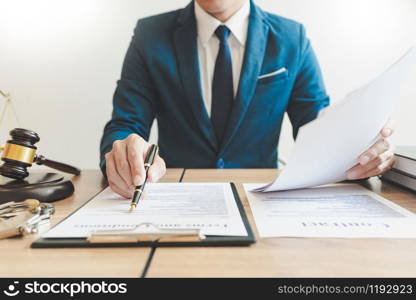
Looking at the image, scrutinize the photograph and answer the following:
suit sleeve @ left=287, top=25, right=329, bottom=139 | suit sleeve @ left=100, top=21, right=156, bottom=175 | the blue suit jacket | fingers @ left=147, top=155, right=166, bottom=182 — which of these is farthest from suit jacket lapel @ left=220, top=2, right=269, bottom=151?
fingers @ left=147, top=155, right=166, bottom=182

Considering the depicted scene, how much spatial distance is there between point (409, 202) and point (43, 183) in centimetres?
65

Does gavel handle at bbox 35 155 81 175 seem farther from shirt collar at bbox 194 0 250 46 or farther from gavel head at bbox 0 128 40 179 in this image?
shirt collar at bbox 194 0 250 46

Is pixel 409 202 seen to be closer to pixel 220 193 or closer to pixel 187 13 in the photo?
pixel 220 193

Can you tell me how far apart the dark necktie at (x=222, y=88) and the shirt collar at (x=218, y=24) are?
0.13 feet

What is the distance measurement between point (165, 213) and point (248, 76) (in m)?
0.78

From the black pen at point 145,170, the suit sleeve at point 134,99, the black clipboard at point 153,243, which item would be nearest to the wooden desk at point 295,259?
the black clipboard at point 153,243

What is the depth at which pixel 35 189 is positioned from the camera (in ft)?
1.93

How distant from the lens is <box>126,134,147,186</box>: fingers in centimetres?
56

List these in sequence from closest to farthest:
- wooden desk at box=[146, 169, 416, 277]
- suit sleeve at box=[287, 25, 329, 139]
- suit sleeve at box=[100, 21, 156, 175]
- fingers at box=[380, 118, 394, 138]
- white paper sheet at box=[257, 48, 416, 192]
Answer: wooden desk at box=[146, 169, 416, 277]
white paper sheet at box=[257, 48, 416, 192]
fingers at box=[380, 118, 394, 138]
suit sleeve at box=[100, 21, 156, 175]
suit sleeve at box=[287, 25, 329, 139]

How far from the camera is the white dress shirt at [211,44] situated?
1241 millimetres

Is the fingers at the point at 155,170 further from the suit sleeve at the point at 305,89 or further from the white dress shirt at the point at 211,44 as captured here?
the suit sleeve at the point at 305,89

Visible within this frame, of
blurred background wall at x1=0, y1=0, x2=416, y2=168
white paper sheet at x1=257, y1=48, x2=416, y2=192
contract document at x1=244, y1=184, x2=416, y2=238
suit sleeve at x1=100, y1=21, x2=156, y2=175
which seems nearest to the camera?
contract document at x1=244, y1=184, x2=416, y2=238

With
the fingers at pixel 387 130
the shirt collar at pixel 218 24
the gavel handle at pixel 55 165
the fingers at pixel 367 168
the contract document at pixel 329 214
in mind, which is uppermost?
the shirt collar at pixel 218 24

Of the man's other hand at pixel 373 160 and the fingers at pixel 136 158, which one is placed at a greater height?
the man's other hand at pixel 373 160
